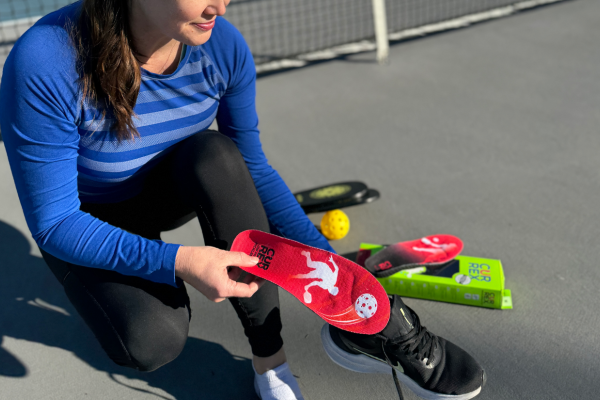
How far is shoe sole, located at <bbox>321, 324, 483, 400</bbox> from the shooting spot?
3.74 ft

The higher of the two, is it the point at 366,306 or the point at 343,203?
the point at 366,306

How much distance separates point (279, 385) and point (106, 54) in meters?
0.75

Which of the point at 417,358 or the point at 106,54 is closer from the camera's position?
the point at 106,54

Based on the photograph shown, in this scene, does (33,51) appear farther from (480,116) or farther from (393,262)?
(480,116)

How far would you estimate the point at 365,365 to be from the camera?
3.95 feet

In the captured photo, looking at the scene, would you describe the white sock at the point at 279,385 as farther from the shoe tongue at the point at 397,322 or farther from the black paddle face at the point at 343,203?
the black paddle face at the point at 343,203

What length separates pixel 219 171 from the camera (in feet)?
3.71

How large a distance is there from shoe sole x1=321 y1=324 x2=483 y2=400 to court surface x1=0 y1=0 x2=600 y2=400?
1.8 inches

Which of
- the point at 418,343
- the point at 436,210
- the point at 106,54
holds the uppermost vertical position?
the point at 106,54

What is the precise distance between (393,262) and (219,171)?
0.61m

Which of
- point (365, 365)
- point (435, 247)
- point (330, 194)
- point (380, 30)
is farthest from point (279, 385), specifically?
point (380, 30)

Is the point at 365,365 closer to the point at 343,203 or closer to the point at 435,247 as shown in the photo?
the point at 435,247

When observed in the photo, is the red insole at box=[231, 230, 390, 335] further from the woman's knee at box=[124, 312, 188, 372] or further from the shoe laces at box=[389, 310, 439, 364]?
the woman's knee at box=[124, 312, 188, 372]

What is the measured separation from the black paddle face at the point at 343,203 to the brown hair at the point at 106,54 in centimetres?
93
